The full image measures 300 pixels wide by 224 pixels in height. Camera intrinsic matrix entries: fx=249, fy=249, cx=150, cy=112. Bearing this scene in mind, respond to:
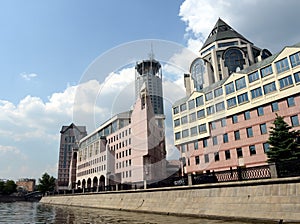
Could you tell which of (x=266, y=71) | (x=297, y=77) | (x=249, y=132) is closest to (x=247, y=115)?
(x=249, y=132)

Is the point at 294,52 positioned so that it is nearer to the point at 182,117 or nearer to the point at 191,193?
the point at 182,117

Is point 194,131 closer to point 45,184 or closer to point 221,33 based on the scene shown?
point 221,33

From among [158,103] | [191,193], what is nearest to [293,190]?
[191,193]

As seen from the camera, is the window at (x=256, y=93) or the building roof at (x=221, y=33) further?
the building roof at (x=221, y=33)

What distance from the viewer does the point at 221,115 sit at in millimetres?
41938

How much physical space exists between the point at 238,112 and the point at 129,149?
28205 millimetres

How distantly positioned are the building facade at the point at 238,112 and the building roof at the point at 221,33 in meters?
7.02

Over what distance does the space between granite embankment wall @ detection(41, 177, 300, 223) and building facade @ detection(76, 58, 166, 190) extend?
609 inches

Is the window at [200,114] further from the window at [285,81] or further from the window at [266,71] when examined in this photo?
the window at [285,81]

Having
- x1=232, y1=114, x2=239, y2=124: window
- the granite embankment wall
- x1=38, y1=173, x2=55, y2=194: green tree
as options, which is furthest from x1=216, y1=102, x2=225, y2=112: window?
x1=38, y1=173, x2=55, y2=194: green tree

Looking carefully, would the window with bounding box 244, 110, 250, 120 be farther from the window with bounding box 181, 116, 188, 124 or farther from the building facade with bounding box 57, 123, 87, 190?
the building facade with bounding box 57, 123, 87, 190

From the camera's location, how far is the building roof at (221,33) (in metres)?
62.0

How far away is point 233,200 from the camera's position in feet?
51.1

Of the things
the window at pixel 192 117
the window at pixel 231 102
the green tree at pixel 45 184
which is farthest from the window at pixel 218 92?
the green tree at pixel 45 184
